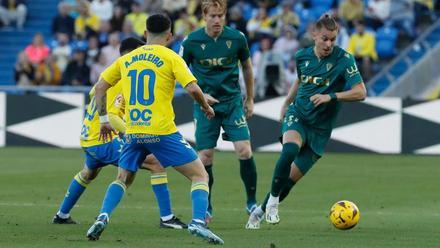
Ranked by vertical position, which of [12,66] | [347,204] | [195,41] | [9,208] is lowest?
[12,66]

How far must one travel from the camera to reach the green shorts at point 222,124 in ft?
40.7

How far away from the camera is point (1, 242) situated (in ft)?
33.2

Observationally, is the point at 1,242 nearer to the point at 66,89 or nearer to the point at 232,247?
the point at 232,247

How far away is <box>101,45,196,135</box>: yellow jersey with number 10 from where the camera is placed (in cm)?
1012

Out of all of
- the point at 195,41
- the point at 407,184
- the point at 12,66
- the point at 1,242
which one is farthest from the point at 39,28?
the point at 1,242

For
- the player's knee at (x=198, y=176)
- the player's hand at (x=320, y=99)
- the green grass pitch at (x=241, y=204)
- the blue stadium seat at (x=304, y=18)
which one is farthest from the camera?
the blue stadium seat at (x=304, y=18)

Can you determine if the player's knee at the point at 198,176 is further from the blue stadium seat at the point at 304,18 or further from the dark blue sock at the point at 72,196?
the blue stadium seat at the point at 304,18

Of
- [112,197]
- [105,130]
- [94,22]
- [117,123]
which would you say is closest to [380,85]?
[94,22]

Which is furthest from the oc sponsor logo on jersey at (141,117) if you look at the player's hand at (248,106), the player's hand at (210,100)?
the player's hand at (248,106)

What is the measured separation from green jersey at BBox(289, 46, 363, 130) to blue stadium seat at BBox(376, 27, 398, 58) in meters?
14.4

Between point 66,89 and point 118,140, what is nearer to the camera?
point 118,140

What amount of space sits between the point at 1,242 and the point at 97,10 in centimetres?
1990

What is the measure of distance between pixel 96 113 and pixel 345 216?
2840 millimetres

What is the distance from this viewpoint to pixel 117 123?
11.2 meters
